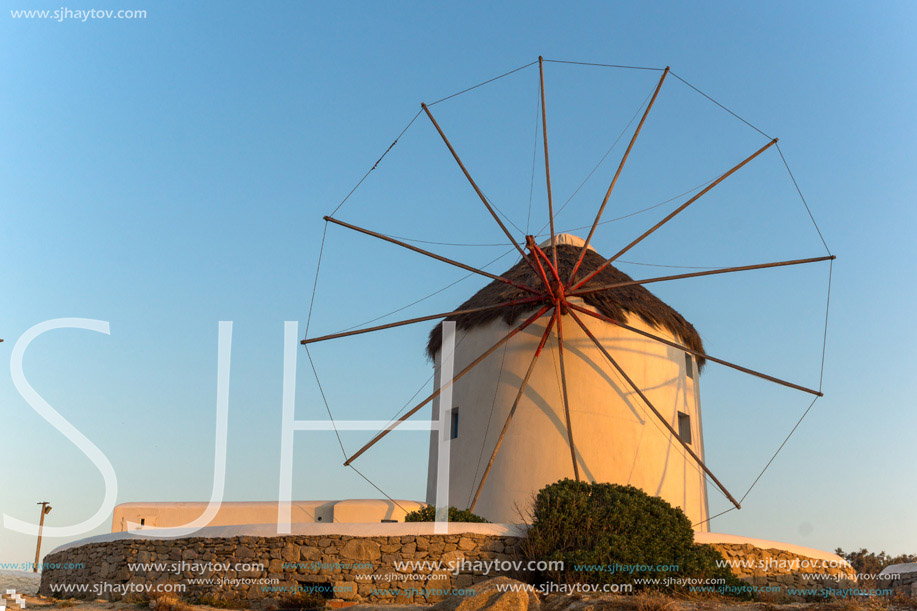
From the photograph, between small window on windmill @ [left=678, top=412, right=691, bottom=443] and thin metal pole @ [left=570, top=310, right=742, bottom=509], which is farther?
small window on windmill @ [left=678, top=412, right=691, bottom=443]

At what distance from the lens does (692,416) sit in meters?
15.9

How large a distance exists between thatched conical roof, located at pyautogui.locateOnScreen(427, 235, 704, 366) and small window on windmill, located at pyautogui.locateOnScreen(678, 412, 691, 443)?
53.2 inches

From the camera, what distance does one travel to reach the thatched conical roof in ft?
48.7

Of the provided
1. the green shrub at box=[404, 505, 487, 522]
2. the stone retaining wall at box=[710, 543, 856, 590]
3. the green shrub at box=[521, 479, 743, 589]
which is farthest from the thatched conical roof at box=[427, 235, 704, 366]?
the stone retaining wall at box=[710, 543, 856, 590]

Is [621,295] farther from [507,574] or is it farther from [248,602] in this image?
[248,602]

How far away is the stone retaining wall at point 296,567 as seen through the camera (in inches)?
421

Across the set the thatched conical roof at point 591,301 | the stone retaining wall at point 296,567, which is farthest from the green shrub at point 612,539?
the thatched conical roof at point 591,301

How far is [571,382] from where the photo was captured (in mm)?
14445

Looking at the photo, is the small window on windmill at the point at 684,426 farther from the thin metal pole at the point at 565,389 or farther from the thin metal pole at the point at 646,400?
the thin metal pole at the point at 565,389

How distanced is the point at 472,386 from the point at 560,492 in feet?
12.3

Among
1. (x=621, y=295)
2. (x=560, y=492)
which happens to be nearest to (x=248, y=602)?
(x=560, y=492)

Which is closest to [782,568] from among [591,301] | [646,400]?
[646,400]

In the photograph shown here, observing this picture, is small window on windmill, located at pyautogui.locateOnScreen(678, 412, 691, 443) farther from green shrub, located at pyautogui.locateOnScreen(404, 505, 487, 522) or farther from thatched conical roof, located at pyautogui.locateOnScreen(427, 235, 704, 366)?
green shrub, located at pyautogui.locateOnScreen(404, 505, 487, 522)

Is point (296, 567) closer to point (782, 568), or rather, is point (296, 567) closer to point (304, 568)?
point (304, 568)
